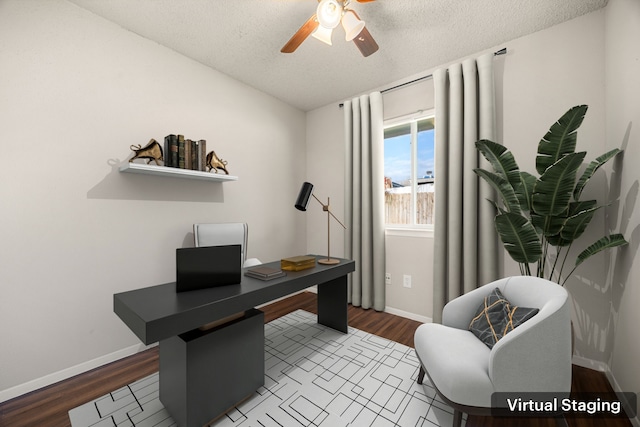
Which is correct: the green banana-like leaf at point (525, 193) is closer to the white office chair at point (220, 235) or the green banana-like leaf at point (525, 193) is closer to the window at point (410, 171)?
the window at point (410, 171)

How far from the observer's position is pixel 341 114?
341cm

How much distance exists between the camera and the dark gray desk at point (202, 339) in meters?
1.16

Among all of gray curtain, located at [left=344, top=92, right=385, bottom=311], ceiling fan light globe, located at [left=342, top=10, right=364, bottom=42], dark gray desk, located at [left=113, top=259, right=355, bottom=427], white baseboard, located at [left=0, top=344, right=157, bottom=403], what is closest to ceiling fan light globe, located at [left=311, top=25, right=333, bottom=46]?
ceiling fan light globe, located at [left=342, top=10, right=364, bottom=42]

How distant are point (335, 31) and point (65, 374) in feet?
11.0

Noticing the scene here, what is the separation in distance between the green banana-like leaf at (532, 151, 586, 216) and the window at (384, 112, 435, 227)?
109 cm

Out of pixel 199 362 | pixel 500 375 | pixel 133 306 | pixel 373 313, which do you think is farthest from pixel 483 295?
pixel 133 306

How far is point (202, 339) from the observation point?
1317mm

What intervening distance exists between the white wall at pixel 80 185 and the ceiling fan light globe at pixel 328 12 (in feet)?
5.05

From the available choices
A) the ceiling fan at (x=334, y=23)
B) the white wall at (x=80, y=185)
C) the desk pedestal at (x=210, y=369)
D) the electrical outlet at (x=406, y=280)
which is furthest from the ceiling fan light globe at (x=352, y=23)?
the electrical outlet at (x=406, y=280)

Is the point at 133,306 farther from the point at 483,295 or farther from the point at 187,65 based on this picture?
the point at 187,65

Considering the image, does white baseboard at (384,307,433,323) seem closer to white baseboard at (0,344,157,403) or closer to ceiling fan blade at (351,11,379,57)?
white baseboard at (0,344,157,403)

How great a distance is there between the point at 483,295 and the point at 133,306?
2.04 m

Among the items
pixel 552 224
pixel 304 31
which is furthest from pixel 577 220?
pixel 304 31

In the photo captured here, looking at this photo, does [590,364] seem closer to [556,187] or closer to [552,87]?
[556,187]
